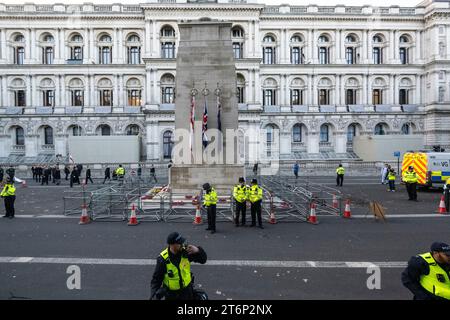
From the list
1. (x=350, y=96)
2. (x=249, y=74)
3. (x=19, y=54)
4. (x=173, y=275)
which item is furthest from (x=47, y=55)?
(x=173, y=275)

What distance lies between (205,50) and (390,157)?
33.1 metres

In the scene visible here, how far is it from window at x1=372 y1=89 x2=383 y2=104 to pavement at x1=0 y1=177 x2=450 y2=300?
39.3 m

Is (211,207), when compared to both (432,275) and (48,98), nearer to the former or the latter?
(432,275)

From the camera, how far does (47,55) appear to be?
155ft

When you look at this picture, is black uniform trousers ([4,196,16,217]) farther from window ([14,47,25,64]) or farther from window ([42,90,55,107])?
window ([14,47,25,64])

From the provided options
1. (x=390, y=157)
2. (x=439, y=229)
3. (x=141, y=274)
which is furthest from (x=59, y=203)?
(x=390, y=157)

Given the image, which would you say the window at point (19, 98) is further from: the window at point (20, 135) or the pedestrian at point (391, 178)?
the pedestrian at point (391, 178)

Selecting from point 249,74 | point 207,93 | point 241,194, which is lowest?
point 241,194

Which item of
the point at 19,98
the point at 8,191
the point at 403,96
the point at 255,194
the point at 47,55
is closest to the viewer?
the point at 255,194

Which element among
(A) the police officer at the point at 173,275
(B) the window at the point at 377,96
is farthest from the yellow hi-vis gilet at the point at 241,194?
(B) the window at the point at 377,96

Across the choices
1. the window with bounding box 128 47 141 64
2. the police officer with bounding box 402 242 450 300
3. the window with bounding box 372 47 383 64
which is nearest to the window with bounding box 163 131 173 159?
the window with bounding box 128 47 141 64

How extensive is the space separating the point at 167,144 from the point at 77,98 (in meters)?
14.9

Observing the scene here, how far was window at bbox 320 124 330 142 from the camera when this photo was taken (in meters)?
48.3
